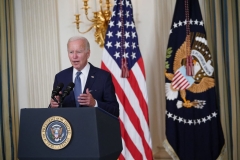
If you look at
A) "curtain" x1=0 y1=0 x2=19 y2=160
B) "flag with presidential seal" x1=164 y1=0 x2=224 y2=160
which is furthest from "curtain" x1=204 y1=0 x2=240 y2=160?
"curtain" x1=0 y1=0 x2=19 y2=160

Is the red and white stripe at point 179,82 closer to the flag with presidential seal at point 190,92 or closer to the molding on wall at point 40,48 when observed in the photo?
the flag with presidential seal at point 190,92

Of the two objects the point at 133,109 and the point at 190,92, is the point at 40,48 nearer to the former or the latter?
the point at 133,109

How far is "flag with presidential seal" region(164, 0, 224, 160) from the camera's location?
4668mm

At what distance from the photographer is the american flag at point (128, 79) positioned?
16.0 feet

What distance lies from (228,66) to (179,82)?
0.58m

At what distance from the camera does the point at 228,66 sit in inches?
191

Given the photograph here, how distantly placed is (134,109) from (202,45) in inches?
40.0

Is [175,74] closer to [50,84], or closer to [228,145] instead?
[228,145]

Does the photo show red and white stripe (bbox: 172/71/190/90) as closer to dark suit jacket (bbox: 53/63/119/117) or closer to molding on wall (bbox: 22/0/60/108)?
dark suit jacket (bbox: 53/63/119/117)

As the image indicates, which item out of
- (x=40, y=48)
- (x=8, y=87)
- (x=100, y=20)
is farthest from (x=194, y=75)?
(x=8, y=87)

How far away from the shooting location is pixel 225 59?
487cm

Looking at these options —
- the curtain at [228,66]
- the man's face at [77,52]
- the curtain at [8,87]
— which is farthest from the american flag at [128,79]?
the man's face at [77,52]

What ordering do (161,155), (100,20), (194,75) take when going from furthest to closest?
(100,20), (161,155), (194,75)

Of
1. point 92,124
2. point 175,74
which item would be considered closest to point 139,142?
point 175,74
